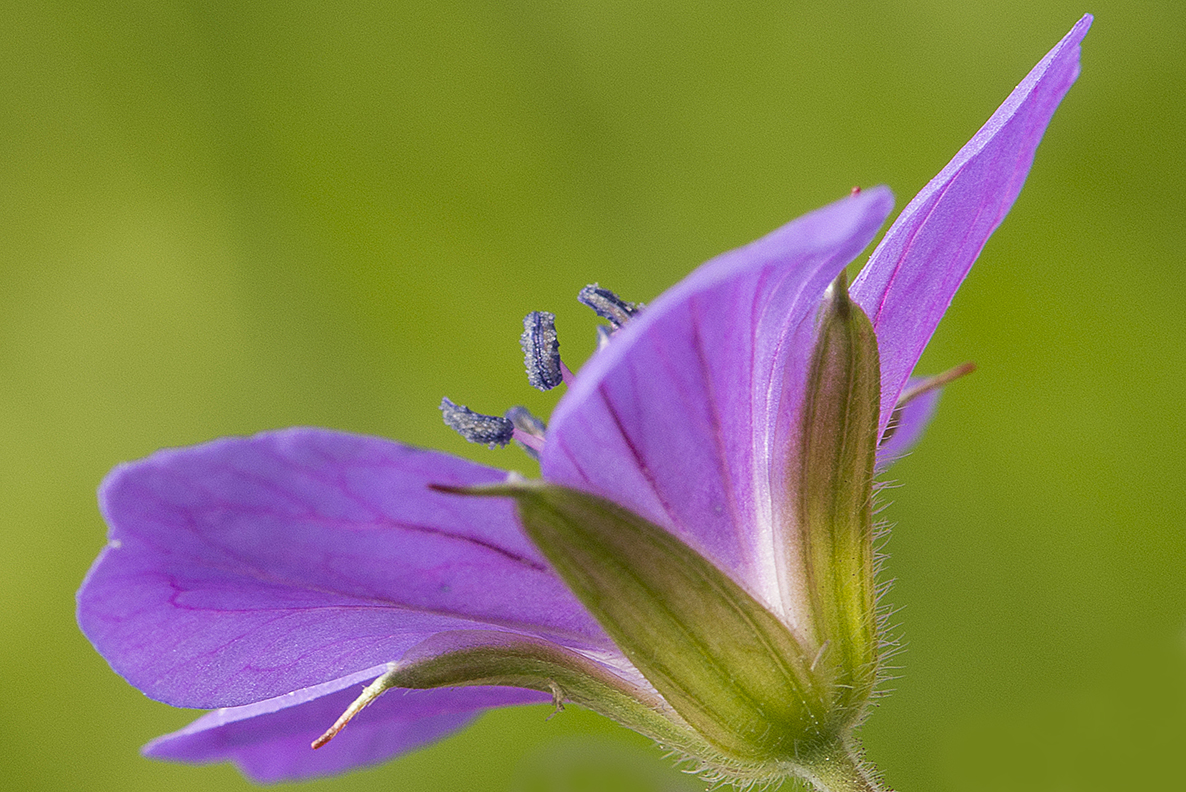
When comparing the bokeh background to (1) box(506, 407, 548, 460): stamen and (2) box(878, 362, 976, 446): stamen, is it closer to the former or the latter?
(2) box(878, 362, 976, 446): stamen

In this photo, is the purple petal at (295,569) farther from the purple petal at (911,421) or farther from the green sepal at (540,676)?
the purple petal at (911,421)

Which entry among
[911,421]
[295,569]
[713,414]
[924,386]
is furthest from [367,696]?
[911,421]

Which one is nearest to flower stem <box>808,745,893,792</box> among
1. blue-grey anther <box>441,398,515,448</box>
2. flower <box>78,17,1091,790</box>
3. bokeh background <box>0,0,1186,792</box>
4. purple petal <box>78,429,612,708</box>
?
flower <box>78,17,1091,790</box>

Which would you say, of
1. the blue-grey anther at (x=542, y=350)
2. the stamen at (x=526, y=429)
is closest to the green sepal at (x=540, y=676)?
the stamen at (x=526, y=429)

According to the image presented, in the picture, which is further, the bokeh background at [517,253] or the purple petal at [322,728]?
the bokeh background at [517,253]

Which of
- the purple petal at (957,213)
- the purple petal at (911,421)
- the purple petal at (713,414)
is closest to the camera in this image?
the purple petal at (713,414)

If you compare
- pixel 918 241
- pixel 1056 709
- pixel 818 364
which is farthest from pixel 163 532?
Result: pixel 1056 709
